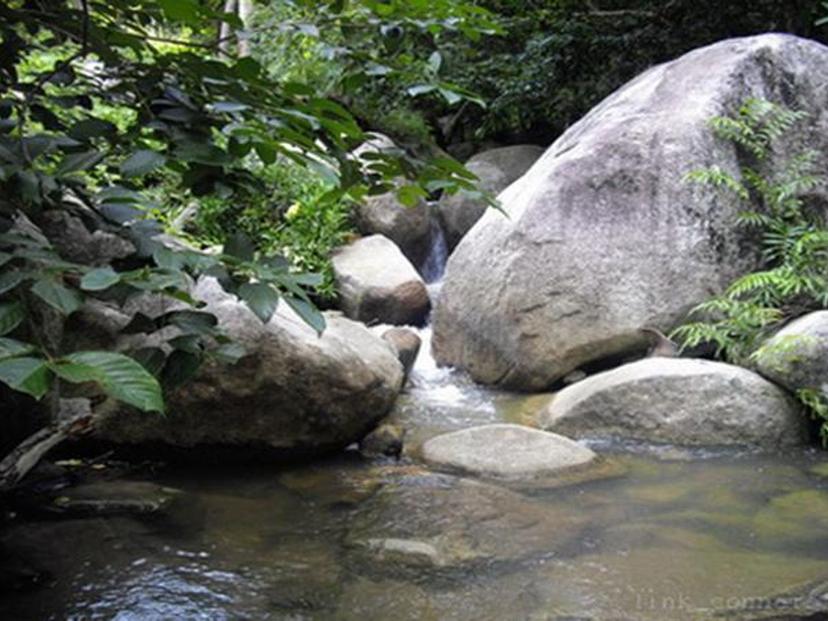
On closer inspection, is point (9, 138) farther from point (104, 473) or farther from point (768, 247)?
point (768, 247)

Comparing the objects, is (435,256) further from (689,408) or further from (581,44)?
(689,408)

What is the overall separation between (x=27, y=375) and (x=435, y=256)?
8618 millimetres

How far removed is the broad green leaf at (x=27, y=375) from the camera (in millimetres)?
923

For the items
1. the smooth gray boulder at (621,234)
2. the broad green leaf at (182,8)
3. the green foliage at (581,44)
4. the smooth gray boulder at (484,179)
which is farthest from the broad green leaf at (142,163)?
the smooth gray boulder at (484,179)

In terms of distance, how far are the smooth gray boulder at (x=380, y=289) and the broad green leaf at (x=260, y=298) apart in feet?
19.8

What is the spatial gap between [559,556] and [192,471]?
196cm

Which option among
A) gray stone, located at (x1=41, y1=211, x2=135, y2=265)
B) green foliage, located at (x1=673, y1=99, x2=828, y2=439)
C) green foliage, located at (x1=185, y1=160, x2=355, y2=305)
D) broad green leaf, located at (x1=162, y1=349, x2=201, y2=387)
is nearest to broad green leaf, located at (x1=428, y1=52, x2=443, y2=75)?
broad green leaf, located at (x1=162, y1=349, x2=201, y2=387)

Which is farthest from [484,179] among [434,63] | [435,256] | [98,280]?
[98,280]

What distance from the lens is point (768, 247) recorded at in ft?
19.9

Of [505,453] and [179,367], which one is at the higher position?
[179,367]

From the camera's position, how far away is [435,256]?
374 inches

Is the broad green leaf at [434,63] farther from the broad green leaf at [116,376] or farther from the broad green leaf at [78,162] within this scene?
the broad green leaf at [116,376]

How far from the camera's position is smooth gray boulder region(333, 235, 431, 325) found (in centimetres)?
747

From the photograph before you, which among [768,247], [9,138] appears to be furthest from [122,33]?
[768,247]
